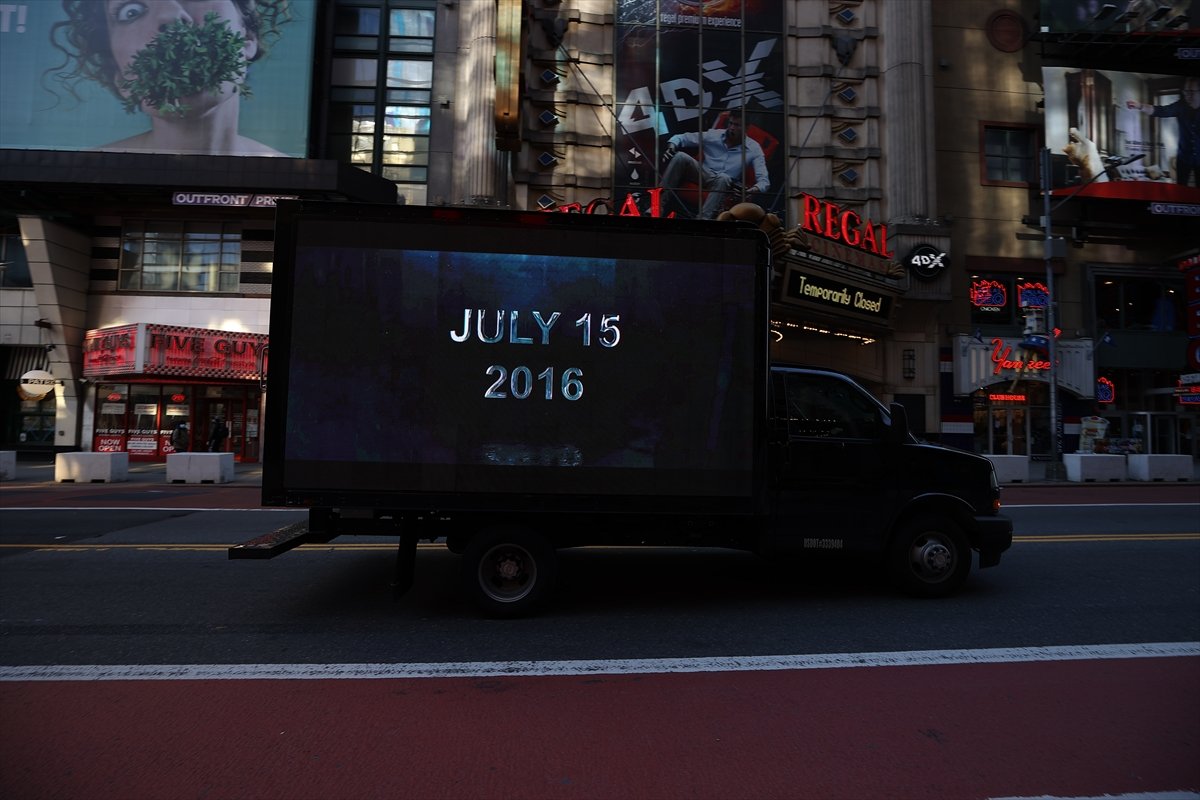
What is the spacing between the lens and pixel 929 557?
20.5 ft

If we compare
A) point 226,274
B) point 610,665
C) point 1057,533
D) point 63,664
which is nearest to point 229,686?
point 63,664

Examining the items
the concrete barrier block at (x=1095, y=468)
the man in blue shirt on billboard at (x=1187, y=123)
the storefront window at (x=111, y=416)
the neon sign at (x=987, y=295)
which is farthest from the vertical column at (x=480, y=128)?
the man in blue shirt on billboard at (x=1187, y=123)

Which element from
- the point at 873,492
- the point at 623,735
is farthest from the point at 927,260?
the point at 623,735

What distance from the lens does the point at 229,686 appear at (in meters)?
4.18

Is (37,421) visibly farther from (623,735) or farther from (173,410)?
(623,735)

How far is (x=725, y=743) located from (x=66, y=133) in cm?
2986

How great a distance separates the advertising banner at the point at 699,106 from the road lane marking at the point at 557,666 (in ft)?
67.5

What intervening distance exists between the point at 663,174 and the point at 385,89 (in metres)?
11.0

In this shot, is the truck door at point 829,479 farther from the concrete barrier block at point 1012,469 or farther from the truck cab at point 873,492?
the concrete barrier block at point 1012,469

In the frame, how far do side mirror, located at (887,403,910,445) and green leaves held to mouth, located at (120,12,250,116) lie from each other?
84.6ft

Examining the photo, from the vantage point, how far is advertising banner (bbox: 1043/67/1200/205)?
24.3 metres

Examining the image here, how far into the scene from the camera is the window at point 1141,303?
25734mm

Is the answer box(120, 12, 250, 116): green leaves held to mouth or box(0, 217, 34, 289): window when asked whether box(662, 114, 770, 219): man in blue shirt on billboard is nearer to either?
box(120, 12, 250, 116): green leaves held to mouth

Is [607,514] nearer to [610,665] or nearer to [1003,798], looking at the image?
[610,665]
